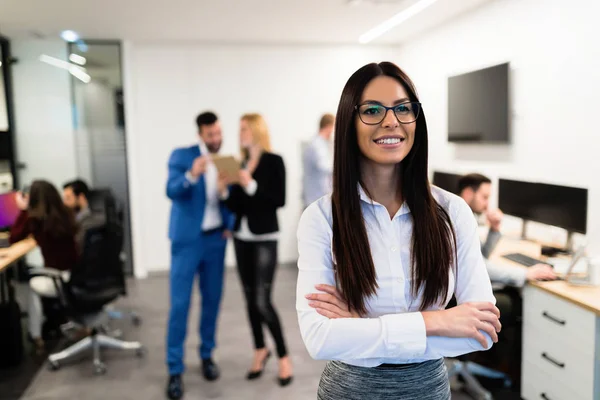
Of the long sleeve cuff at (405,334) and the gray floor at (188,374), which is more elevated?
the long sleeve cuff at (405,334)

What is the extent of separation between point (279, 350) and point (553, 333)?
60.5 inches

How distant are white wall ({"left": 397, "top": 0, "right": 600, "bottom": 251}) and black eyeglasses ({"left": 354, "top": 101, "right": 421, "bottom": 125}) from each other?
85.6 inches

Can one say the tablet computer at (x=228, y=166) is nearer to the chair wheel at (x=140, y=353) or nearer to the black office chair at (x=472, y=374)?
the chair wheel at (x=140, y=353)

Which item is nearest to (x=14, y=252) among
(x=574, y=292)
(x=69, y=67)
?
(x=69, y=67)

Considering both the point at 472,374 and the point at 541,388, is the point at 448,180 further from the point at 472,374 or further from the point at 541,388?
the point at 541,388

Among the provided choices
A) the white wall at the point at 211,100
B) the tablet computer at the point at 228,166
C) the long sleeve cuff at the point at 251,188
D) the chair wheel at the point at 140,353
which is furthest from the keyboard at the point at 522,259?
the white wall at the point at 211,100

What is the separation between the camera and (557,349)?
98.3 inches

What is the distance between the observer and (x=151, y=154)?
5.80 meters

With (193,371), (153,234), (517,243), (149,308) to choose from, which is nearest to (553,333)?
(517,243)

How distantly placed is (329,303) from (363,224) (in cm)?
20

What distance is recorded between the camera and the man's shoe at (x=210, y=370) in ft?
10.5

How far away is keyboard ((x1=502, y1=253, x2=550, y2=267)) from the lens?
303 cm

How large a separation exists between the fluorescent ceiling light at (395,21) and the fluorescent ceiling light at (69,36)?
10.0ft

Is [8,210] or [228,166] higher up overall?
[228,166]
